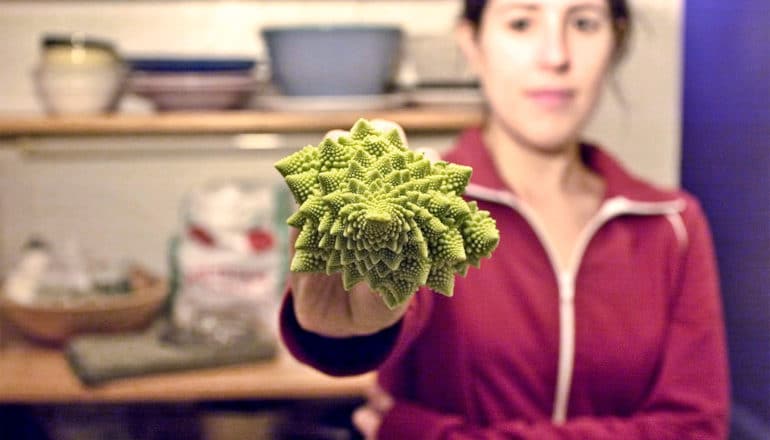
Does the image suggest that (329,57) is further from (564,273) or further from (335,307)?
(335,307)

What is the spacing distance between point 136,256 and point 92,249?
0.25ft

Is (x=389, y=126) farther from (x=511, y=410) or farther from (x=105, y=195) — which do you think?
(x=105, y=195)

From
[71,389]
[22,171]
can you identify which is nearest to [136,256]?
[22,171]

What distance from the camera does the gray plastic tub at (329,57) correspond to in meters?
1.22

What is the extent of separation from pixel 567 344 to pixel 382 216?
65cm

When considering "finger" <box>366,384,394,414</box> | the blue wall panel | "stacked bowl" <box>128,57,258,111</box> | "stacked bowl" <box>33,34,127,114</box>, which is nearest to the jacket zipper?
"finger" <box>366,384,394,414</box>

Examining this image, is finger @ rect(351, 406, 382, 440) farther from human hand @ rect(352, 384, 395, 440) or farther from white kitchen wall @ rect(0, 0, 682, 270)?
white kitchen wall @ rect(0, 0, 682, 270)

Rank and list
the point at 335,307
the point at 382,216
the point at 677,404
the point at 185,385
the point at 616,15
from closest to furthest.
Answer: the point at 382,216 < the point at 335,307 < the point at 677,404 < the point at 616,15 < the point at 185,385

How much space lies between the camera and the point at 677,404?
0.92 metres

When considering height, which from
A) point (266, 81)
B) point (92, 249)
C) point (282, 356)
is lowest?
point (282, 356)

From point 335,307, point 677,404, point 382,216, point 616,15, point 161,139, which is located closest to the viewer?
point 382,216

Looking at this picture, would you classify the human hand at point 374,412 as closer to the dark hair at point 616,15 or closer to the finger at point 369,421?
the finger at point 369,421

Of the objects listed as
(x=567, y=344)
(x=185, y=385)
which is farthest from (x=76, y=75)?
(x=567, y=344)

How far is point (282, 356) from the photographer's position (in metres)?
1.29
